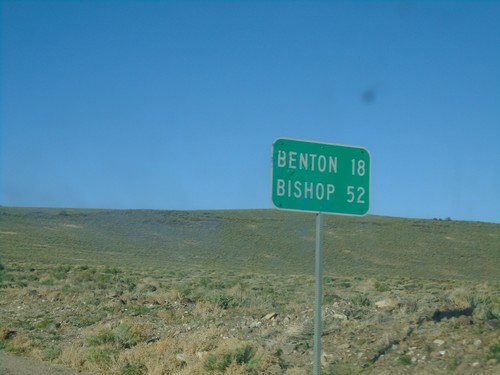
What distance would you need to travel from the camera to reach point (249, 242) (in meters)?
68.8

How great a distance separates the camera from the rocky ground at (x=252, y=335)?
39.3ft

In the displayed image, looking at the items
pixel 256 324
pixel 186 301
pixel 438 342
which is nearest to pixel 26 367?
pixel 256 324

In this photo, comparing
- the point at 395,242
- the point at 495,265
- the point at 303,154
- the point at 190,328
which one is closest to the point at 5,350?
the point at 190,328

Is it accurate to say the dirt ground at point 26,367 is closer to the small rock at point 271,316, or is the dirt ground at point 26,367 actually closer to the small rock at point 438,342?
the small rock at point 271,316

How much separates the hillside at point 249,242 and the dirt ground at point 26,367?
3368cm

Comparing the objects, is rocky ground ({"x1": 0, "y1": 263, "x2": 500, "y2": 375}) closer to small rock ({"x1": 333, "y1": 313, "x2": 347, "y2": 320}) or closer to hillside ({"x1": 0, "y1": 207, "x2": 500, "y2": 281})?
small rock ({"x1": 333, "y1": 313, "x2": 347, "y2": 320})

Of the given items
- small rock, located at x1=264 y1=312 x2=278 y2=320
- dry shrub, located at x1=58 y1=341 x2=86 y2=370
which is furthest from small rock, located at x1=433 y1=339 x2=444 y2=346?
dry shrub, located at x1=58 y1=341 x2=86 y2=370

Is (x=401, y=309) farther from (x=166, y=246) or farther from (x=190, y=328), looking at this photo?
(x=166, y=246)

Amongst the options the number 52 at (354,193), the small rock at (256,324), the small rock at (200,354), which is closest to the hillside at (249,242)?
the small rock at (256,324)

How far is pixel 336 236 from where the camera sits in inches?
2758

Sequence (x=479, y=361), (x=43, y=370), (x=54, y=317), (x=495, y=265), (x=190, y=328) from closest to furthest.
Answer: (x=479, y=361) → (x=43, y=370) → (x=190, y=328) → (x=54, y=317) → (x=495, y=265)

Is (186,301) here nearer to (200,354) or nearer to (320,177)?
(200,354)

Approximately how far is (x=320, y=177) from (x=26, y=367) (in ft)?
34.1

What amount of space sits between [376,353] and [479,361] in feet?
6.44
